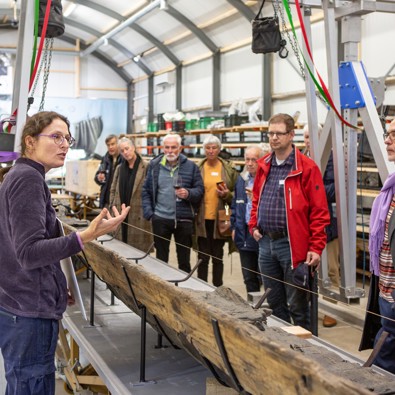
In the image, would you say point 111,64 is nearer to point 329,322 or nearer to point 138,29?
point 138,29

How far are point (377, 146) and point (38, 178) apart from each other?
3.30 meters

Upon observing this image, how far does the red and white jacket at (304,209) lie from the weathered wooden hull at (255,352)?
132 cm

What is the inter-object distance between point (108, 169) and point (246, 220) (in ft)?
8.01

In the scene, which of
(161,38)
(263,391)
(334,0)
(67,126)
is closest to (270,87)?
(161,38)

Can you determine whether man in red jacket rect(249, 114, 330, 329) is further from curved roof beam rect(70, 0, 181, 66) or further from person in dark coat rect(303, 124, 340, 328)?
curved roof beam rect(70, 0, 181, 66)

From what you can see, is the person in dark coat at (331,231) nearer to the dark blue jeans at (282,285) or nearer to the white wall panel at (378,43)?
the dark blue jeans at (282,285)

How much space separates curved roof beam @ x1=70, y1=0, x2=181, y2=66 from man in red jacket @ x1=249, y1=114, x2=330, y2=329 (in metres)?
12.4

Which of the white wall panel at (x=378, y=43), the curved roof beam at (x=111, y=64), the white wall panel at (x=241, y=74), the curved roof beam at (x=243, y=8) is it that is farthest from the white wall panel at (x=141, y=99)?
the white wall panel at (x=378, y=43)

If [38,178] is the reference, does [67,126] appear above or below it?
above

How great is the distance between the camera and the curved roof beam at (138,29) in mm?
15508

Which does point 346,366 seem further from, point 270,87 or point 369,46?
point 270,87

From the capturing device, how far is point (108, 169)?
7199 millimetres

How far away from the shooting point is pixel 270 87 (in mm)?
12328

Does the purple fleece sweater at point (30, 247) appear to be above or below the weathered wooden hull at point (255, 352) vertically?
above
